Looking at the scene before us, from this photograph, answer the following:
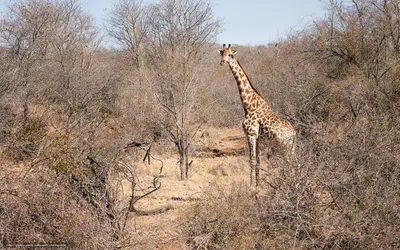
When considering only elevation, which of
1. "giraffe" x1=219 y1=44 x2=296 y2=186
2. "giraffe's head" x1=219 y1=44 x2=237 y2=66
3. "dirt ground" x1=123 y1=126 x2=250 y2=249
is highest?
"giraffe's head" x1=219 y1=44 x2=237 y2=66

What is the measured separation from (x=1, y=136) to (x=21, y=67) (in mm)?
8258

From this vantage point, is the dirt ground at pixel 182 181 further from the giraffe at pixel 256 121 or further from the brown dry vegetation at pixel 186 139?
the giraffe at pixel 256 121

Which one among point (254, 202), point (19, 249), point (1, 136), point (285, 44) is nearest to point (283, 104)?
point (285, 44)

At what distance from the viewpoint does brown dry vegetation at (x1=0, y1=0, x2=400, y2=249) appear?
18.8ft

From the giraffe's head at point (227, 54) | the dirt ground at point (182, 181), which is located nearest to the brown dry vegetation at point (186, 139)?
the dirt ground at point (182, 181)

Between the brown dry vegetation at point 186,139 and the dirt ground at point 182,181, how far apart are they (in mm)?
46

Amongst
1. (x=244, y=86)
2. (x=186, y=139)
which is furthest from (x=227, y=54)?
(x=186, y=139)

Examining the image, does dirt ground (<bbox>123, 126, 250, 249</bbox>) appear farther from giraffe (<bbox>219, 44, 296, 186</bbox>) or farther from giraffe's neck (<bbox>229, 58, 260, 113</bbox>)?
giraffe's neck (<bbox>229, 58, 260, 113</bbox>)

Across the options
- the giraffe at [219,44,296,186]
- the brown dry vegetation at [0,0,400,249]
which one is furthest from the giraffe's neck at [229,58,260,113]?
the brown dry vegetation at [0,0,400,249]

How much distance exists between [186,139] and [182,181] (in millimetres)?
1280

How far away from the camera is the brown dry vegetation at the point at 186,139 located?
5.73 m

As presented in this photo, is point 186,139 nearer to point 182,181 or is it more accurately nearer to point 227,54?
point 182,181

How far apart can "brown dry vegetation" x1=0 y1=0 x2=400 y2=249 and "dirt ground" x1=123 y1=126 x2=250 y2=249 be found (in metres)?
0.05

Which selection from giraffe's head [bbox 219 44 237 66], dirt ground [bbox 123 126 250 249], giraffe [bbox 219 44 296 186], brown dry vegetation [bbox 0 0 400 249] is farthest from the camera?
giraffe's head [bbox 219 44 237 66]
